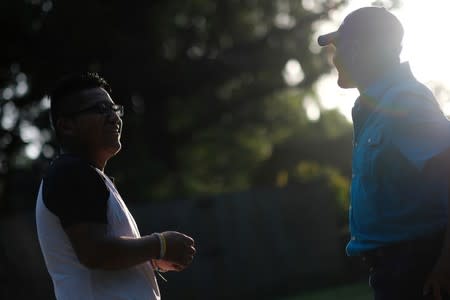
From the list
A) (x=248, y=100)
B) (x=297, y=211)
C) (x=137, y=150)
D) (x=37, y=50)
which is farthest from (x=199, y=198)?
(x=248, y=100)

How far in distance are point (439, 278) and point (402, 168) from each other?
→ 0.42m

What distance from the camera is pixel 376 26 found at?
3.09m

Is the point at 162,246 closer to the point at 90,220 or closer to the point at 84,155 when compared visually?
the point at 90,220

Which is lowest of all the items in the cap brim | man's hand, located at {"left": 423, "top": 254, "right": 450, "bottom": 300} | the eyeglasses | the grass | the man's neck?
the grass

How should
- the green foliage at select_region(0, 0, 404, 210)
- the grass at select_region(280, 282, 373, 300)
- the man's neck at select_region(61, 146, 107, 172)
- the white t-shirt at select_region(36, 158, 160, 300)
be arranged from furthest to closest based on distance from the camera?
the green foliage at select_region(0, 0, 404, 210) → the grass at select_region(280, 282, 373, 300) → the man's neck at select_region(61, 146, 107, 172) → the white t-shirt at select_region(36, 158, 160, 300)

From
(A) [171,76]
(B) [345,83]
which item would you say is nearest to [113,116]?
(B) [345,83]

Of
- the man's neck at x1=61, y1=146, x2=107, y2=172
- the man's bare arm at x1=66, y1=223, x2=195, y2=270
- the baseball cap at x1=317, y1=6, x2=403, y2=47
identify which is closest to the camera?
the man's bare arm at x1=66, y1=223, x2=195, y2=270

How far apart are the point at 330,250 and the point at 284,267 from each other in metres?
1.01

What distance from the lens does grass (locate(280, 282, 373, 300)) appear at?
37.2 feet

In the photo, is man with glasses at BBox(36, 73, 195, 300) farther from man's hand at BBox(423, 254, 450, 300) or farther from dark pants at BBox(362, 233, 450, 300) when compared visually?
man's hand at BBox(423, 254, 450, 300)

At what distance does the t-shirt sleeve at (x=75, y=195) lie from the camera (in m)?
2.62

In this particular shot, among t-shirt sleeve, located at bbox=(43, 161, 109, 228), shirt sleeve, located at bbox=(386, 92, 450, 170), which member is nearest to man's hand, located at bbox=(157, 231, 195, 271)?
t-shirt sleeve, located at bbox=(43, 161, 109, 228)

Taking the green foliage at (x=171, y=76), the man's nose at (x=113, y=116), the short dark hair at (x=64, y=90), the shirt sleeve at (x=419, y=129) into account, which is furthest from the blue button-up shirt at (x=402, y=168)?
the green foliage at (x=171, y=76)

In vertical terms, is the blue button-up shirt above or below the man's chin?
below
